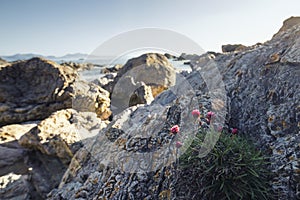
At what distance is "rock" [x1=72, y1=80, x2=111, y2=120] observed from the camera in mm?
9546

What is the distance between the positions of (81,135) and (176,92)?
298cm

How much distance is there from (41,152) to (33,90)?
18.7ft

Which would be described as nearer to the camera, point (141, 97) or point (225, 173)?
point (225, 173)

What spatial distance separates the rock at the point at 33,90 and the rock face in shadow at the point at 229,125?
23.1ft

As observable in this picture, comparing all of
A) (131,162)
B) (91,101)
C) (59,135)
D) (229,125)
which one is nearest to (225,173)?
(229,125)

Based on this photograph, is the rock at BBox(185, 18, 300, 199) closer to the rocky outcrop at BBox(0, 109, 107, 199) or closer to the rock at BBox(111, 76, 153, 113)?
the rocky outcrop at BBox(0, 109, 107, 199)

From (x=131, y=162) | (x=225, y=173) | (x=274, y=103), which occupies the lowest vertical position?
(x=131, y=162)

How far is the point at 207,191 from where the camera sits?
2283 mm

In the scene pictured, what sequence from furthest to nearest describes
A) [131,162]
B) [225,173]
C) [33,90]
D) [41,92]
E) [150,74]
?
[150,74] < [33,90] < [41,92] < [131,162] < [225,173]

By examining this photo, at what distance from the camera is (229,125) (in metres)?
3.19

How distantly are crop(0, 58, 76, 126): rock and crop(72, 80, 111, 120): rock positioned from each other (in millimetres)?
627

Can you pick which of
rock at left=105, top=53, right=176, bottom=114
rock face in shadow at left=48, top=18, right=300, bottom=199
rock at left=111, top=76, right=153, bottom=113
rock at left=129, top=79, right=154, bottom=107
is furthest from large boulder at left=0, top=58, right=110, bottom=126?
rock face in shadow at left=48, top=18, right=300, bottom=199

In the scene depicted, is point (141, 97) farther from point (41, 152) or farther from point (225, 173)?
point (225, 173)

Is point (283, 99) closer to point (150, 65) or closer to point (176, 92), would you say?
point (176, 92)
